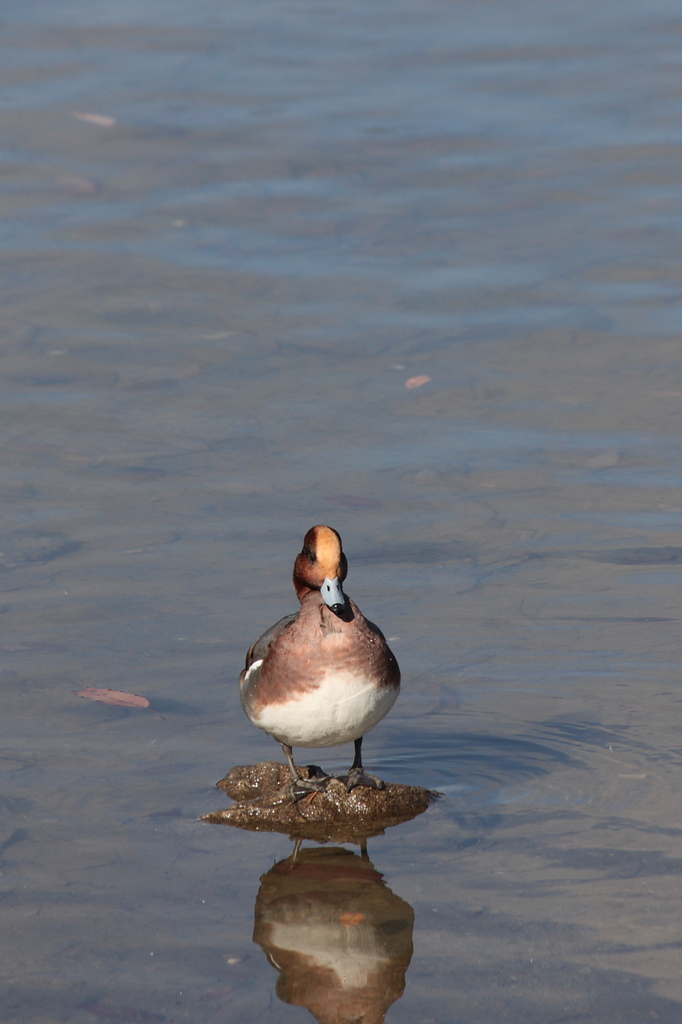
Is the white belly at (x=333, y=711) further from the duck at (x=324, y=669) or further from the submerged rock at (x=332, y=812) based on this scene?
the submerged rock at (x=332, y=812)

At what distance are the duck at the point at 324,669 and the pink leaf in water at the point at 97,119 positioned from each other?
8.68 m

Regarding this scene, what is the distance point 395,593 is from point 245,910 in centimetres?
236

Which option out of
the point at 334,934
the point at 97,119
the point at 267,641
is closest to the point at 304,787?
the point at 267,641

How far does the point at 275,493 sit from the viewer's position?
7.39 metres

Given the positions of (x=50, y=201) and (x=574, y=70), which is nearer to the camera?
(x=50, y=201)

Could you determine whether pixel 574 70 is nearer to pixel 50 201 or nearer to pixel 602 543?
pixel 50 201

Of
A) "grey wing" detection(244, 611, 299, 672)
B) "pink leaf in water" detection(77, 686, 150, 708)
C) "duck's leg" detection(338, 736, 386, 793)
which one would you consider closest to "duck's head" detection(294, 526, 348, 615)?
"grey wing" detection(244, 611, 299, 672)

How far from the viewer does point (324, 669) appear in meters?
4.54

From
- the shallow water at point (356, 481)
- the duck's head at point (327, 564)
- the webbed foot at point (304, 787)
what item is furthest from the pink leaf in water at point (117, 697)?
the duck's head at point (327, 564)

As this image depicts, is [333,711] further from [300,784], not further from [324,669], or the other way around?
[300,784]

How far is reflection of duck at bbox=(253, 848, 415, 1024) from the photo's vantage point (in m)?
4.03

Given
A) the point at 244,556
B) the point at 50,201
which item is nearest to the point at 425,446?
the point at 244,556

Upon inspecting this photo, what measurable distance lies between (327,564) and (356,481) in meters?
2.94

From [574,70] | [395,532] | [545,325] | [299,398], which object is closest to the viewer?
[395,532]
